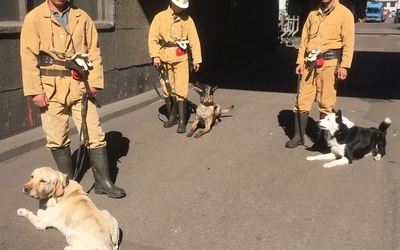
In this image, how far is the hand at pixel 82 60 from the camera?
429 centimetres

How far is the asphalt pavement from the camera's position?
3951 mm

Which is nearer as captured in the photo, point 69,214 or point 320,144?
point 69,214

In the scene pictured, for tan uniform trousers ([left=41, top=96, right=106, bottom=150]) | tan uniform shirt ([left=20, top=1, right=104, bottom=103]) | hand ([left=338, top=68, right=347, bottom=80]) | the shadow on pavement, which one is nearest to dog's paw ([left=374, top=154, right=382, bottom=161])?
hand ([left=338, top=68, right=347, bottom=80])

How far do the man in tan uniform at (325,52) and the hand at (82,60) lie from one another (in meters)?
2.96

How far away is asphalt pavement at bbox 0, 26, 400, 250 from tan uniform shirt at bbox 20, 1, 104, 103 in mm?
1195

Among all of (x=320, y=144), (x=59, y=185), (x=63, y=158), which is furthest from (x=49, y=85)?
(x=320, y=144)

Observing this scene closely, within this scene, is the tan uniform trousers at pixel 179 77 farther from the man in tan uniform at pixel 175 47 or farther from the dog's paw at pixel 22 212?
the dog's paw at pixel 22 212

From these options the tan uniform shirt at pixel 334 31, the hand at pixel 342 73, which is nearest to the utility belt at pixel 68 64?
the tan uniform shirt at pixel 334 31

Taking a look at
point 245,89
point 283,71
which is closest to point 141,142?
point 245,89

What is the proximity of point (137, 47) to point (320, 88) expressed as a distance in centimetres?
468

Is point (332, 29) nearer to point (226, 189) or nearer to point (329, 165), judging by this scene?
point (329, 165)

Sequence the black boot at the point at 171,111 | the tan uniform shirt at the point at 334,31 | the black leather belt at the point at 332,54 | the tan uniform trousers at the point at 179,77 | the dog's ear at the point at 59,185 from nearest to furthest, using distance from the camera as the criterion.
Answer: the dog's ear at the point at 59,185 → the tan uniform shirt at the point at 334,31 → the black leather belt at the point at 332,54 → the tan uniform trousers at the point at 179,77 → the black boot at the point at 171,111

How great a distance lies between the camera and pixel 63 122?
448 centimetres

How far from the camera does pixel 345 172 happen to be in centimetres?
557
